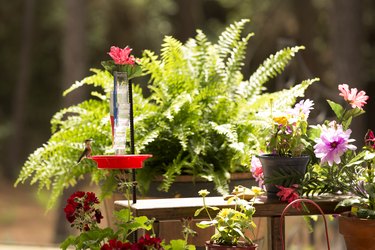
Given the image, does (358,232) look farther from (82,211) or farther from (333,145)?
(82,211)

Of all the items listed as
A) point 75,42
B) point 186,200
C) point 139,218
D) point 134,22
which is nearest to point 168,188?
point 186,200

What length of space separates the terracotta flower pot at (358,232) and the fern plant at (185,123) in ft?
1.70

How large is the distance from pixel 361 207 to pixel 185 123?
80 centimetres

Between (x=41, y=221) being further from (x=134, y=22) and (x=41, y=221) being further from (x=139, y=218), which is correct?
(x=139, y=218)

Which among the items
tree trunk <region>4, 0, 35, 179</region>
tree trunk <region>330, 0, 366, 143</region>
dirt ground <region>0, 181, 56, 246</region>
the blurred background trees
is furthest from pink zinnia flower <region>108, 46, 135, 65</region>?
tree trunk <region>4, 0, 35, 179</region>

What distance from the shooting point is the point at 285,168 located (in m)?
2.09

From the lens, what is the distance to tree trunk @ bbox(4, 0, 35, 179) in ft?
42.2

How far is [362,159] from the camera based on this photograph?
6.88ft

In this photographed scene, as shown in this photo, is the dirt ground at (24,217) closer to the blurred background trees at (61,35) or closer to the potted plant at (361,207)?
the blurred background trees at (61,35)

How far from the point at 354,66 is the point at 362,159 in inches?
180

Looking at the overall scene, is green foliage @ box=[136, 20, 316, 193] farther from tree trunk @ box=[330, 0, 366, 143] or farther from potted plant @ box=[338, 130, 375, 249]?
tree trunk @ box=[330, 0, 366, 143]

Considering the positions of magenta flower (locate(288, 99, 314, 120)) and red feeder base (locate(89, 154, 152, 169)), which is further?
magenta flower (locate(288, 99, 314, 120))

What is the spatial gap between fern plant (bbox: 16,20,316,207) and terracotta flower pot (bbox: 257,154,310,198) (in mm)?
389

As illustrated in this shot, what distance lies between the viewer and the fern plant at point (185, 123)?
8.55ft
